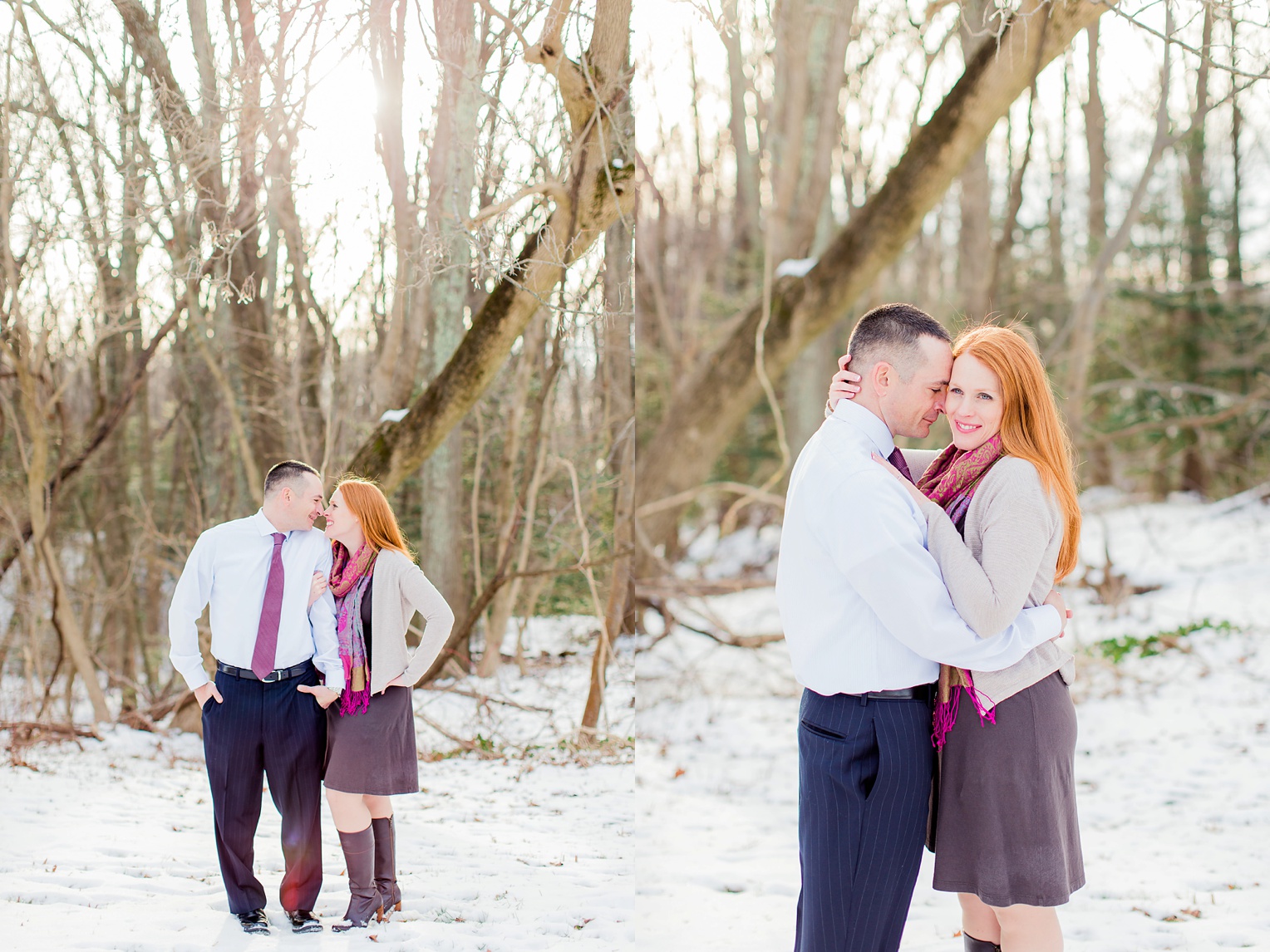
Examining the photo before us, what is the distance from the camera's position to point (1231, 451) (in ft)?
42.5

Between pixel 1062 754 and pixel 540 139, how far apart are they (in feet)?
7.13

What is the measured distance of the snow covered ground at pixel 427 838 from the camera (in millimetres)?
2719

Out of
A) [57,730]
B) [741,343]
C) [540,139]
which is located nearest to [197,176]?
[540,139]

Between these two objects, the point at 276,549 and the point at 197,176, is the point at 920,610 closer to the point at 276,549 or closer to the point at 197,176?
the point at 276,549

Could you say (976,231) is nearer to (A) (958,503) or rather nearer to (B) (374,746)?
(A) (958,503)

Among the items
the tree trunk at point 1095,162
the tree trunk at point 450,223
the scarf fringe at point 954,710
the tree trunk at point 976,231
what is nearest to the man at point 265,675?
the tree trunk at point 450,223

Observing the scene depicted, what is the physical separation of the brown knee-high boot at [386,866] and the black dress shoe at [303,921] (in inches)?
6.9

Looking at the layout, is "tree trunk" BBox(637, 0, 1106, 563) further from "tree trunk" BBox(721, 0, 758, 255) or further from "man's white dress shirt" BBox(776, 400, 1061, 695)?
"man's white dress shirt" BBox(776, 400, 1061, 695)

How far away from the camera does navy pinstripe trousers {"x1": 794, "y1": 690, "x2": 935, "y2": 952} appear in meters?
1.96

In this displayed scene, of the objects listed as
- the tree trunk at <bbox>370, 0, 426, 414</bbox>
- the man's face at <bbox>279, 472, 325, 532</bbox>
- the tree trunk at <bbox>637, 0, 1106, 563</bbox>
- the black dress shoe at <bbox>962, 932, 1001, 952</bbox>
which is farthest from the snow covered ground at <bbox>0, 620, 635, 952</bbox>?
the tree trunk at <bbox>637, 0, 1106, 563</bbox>

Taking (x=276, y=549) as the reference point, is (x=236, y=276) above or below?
above

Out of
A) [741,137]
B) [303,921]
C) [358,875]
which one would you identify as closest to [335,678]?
[358,875]

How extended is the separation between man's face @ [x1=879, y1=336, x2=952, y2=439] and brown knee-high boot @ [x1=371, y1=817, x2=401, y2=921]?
5.88ft

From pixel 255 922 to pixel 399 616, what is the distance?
2.96 ft
